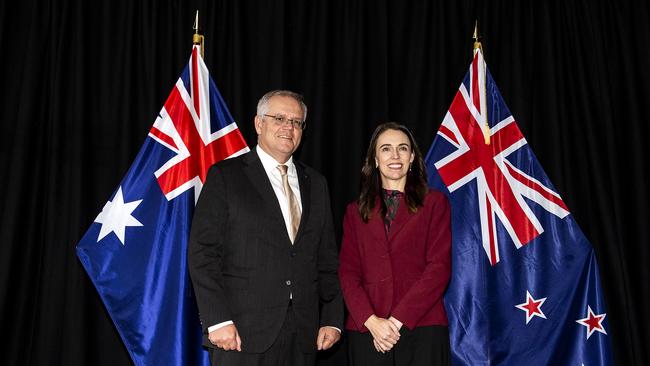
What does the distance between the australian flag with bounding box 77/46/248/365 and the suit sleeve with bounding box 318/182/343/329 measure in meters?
0.82

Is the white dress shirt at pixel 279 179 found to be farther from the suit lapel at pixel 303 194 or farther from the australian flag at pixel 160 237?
the australian flag at pixel 160 237

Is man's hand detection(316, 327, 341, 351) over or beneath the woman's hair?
beneath

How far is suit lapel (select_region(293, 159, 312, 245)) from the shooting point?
2295 millimetres

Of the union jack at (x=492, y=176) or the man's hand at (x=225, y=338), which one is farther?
the union jack at (x=492, y=176)

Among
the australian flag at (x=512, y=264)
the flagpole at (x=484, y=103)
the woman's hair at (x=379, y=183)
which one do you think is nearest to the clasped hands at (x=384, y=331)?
the woman's hair at (x=379, y=183)

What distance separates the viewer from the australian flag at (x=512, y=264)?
9.77 ft

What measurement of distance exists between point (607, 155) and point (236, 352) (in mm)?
2932

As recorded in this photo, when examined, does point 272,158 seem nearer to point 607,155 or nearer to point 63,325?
point 63,325

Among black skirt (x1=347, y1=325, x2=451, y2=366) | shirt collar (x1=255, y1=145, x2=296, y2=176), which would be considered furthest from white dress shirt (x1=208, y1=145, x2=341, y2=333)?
black skirt (x1=347, y1=325, x2=451, y2=366)

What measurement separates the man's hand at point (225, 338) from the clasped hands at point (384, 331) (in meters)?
0.57

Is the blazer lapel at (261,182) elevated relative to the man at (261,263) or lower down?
elevated

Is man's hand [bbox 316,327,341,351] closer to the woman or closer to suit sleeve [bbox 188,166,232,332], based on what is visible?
the woman

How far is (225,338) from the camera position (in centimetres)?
206

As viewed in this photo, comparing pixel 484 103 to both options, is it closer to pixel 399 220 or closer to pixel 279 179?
pixel 399 220
